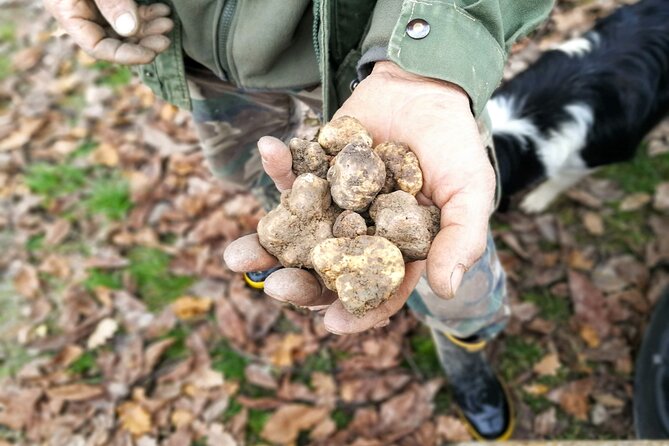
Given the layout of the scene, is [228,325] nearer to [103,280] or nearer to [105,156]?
[103,280]

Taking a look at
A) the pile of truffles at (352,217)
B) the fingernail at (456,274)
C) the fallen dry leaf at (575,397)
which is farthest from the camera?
the fallen dry leaf at (575,397)

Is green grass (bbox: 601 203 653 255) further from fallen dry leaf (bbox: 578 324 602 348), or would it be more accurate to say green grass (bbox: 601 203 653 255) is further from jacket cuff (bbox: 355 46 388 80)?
jacket cuff (bbox: 355 46 388 80)

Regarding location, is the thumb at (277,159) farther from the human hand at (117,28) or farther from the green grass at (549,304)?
the green grass at (549,304)

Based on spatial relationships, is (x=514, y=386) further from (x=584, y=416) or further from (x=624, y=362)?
(x=624, y=362)

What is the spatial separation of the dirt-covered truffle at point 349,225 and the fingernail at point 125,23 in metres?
0.90

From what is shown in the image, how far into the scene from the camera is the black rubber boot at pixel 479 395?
8.71 feet

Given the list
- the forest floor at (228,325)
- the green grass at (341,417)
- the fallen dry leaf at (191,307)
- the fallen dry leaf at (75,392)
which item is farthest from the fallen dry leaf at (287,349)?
the fallen dry leaf at (75,392)

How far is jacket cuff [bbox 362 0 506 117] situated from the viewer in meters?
1.51

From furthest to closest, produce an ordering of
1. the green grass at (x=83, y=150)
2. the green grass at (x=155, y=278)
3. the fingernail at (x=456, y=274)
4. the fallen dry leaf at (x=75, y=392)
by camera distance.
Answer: the green grass at (x=83, y=150), the green grass at (x=155, y=278), the fallen dry leaf at (x=75, y=392), the fingernail at (x=456, y=274)

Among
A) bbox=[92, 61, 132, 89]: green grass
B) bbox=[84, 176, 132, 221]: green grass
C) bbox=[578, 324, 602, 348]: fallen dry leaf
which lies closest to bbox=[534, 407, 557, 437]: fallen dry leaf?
bbox=[578, 324, 602, 348]: fallen dry leaf

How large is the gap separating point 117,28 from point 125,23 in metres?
0.03

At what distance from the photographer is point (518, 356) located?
9.70ft

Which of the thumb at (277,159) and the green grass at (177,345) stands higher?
the thumb at (277,159)

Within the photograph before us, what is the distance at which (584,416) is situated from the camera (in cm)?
274
